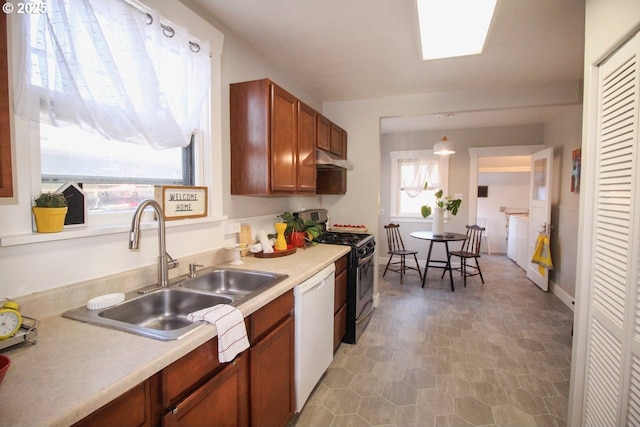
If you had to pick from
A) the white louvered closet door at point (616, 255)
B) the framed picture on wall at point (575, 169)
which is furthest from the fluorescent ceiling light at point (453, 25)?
the framed picture on wall at point (575, 169)

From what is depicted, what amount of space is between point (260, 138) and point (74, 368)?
156 cm

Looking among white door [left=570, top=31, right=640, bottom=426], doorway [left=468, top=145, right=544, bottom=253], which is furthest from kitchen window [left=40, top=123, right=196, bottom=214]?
doorway [left=468, top=145, right=544, bottom=253]

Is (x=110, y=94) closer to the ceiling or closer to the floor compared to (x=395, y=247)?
closer to the ceiling

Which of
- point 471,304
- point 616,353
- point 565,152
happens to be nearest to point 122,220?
point 616,353

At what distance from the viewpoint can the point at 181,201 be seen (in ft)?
5.72

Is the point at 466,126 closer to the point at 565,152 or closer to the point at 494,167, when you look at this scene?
the point at 565,152

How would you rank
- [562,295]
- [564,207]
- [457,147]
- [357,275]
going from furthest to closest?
[457,147], [564,207], [562,295], [357,275]

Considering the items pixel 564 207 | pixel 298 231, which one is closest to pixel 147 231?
pixel 298 231

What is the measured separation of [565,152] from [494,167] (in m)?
3.11

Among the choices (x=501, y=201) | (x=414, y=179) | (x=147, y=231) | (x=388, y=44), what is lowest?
(x=147, y=231)

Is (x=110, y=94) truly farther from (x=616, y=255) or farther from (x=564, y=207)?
(x=564, y=207)

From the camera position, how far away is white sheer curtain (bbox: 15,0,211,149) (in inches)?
42.8

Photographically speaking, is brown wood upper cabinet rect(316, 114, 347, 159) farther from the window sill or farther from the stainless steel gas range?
the window sill

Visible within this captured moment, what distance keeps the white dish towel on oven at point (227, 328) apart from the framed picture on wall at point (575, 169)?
410 centimetres
